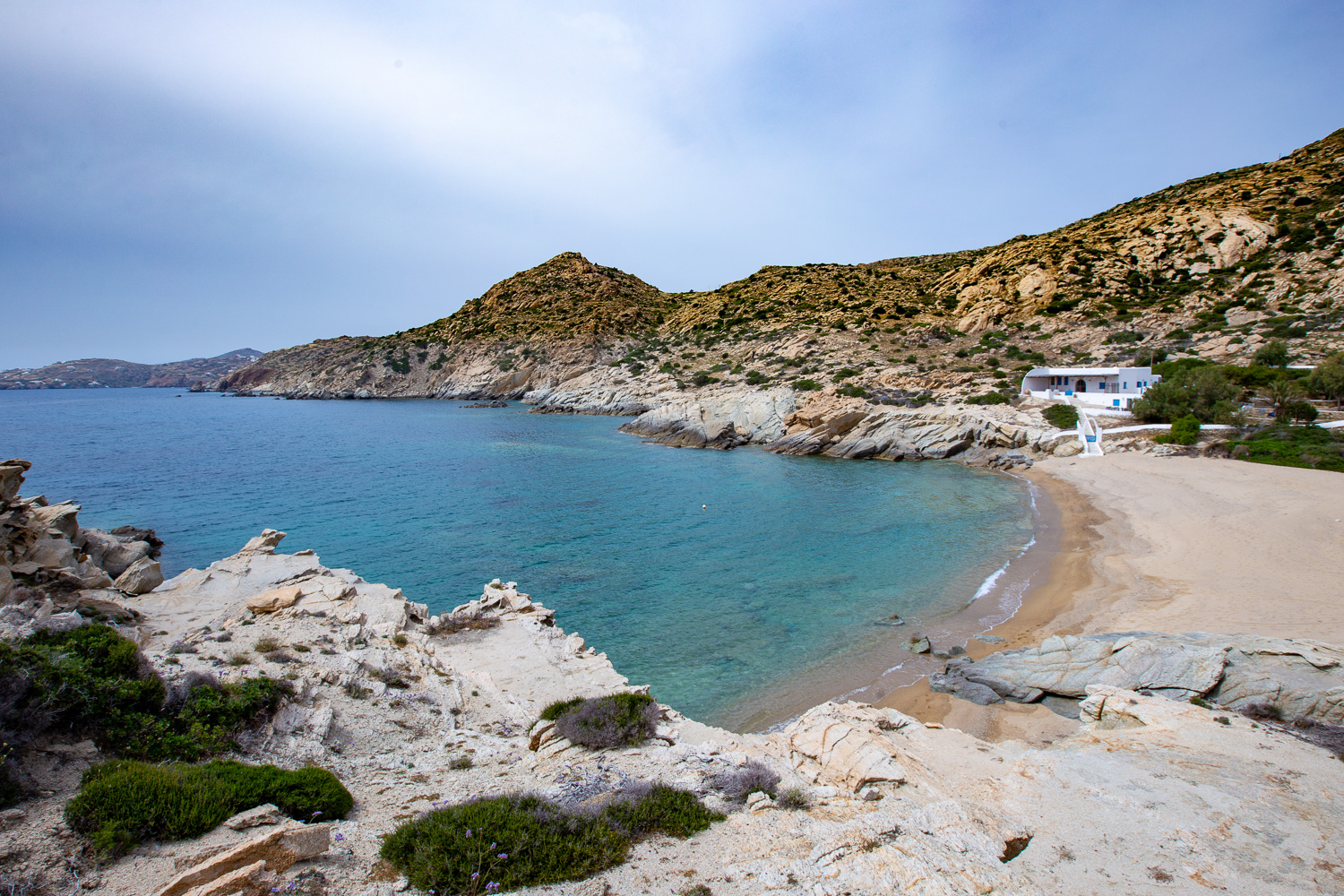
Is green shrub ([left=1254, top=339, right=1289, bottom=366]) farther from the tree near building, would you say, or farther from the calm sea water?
the calm sea water

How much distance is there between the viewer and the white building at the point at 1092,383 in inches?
1565

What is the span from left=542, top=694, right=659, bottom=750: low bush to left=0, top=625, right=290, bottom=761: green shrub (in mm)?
3403

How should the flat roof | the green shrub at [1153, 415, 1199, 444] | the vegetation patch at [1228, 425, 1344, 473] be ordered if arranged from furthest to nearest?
the flat roof < the green shrub at [1153, 415, 1199, 444] < the vegetation patch at [1228, 425, 1344, 473]

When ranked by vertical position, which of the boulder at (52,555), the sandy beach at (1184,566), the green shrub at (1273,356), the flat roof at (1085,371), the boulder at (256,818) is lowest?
the sandy beach at (1184,566)

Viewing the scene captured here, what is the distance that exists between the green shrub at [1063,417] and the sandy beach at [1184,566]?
12.2 m

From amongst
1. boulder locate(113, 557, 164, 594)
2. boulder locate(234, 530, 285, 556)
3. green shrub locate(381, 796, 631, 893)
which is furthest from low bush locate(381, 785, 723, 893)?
boulder locate(234, 530, 285, 556)

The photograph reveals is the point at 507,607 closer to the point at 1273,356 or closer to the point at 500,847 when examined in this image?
the point at 500,847

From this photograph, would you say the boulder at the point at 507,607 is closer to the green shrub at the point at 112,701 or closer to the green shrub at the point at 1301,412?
the green shrub at the point at 112,701

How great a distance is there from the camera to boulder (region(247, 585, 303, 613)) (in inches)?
406

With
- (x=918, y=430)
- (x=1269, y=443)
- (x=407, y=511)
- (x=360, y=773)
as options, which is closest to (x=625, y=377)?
(x=918, y=430)

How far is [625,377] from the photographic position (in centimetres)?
7812

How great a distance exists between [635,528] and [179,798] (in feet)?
61.2

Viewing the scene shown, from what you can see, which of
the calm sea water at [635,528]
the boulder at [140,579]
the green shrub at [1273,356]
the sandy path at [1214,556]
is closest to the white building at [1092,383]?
the green shrub at [1273,356]

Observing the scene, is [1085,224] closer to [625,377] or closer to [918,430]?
[918,430]
